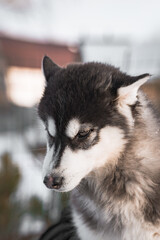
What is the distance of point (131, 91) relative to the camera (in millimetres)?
1505

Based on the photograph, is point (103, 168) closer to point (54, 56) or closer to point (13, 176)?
point (13, 176)

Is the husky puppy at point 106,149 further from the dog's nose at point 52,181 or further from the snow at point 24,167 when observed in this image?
the snow at point 24,167

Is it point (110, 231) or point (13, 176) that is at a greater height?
point (110, 231)

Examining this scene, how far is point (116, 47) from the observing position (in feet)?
16.3

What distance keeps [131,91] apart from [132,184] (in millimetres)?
443

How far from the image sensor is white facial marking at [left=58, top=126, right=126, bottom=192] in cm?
143

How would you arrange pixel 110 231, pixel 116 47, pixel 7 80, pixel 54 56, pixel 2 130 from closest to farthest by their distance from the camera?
pixel 110 231
pixel 116 47
pixel 7 80
pixel 54 56
pixel 2 130

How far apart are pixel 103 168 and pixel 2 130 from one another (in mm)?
6381

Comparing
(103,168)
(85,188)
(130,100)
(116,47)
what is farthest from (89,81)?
(116,47)

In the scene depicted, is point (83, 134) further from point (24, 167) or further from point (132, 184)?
point (24, 167)

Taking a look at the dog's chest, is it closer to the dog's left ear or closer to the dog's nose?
the dog's nose

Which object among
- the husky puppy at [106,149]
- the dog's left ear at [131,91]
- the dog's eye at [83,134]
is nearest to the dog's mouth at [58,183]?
the husky puppy at [106,149]

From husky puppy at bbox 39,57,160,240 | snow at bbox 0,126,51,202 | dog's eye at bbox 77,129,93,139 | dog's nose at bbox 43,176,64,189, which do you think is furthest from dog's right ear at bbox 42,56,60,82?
snow at bbox 0,126,51,202

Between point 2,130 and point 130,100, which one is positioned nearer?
point 130,100
